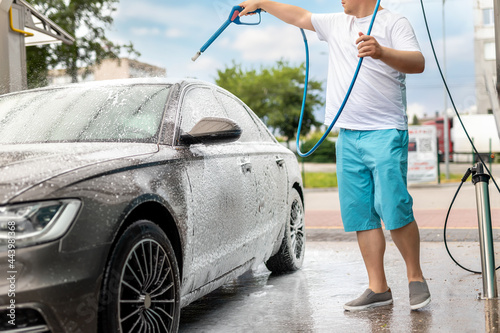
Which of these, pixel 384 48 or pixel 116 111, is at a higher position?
pixel 384 48

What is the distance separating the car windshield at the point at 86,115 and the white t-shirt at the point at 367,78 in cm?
118

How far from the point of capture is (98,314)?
8.04 ft

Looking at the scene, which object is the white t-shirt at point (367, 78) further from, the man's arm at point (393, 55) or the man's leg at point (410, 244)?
the man's leg at point (410, 244)

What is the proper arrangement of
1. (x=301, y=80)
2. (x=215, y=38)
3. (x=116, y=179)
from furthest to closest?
(x=301, y=80)
(x=215, y=38)
(x=116, y=179)

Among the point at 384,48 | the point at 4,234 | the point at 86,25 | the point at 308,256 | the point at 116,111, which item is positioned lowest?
the point at 308,256

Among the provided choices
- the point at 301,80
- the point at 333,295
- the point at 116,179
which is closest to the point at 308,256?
the point at 333,295

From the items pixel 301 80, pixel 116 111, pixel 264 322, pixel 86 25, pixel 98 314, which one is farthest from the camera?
pixel 301 80

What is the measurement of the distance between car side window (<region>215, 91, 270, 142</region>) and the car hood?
1.37 metres

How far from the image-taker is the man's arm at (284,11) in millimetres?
4195

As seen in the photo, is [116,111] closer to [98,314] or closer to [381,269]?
[98,314]

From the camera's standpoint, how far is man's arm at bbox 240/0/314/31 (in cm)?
420

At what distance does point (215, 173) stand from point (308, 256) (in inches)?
120

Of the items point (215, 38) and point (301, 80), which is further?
point (301, 80)

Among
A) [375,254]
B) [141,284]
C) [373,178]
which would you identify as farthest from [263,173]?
[141,284]
